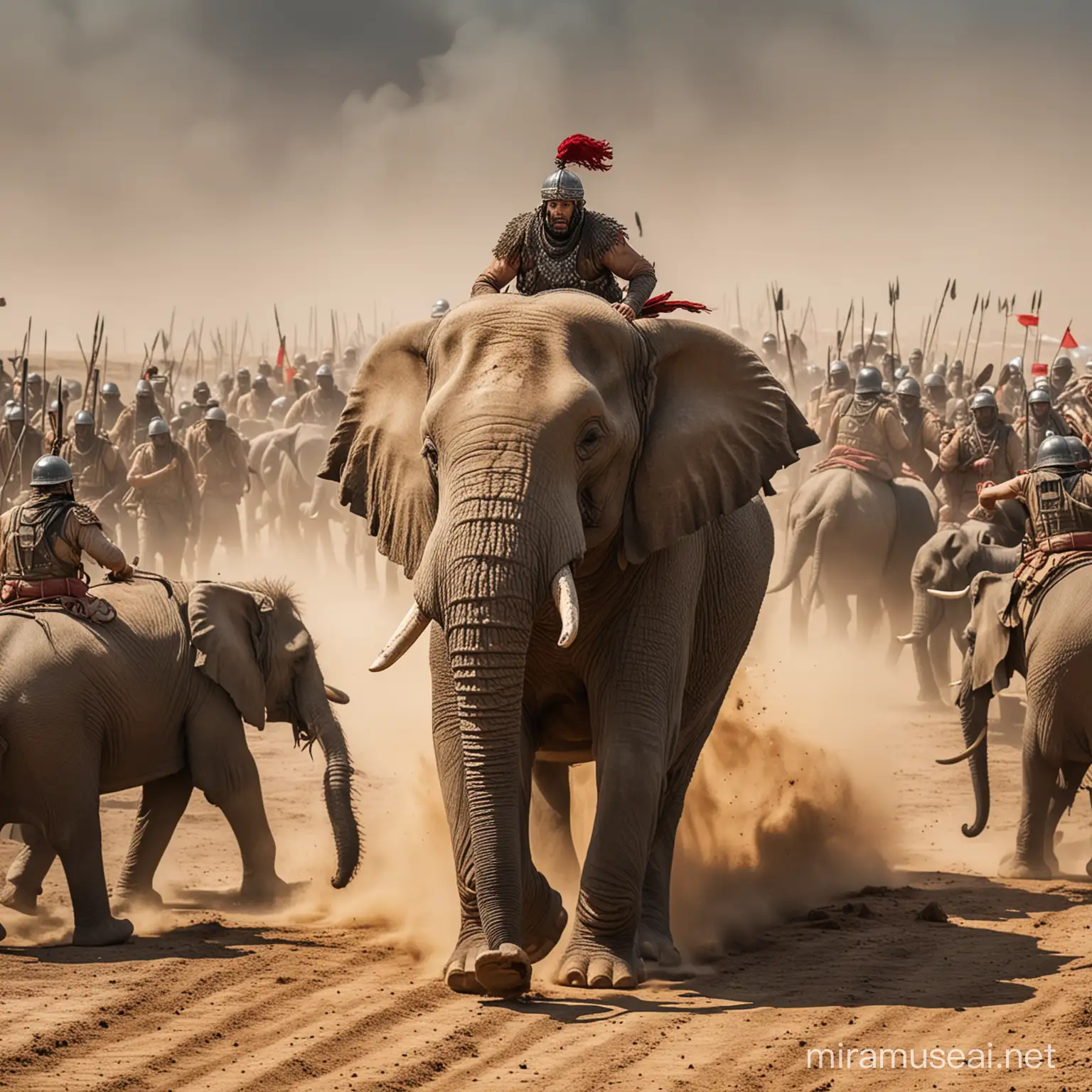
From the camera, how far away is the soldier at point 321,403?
29000 millimetres

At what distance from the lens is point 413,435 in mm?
8180

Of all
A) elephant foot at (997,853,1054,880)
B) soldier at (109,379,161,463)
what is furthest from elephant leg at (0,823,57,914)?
soldier at (109,379,161,463)

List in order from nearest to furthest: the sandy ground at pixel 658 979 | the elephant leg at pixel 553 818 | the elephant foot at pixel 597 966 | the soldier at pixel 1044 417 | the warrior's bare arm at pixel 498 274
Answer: the sandy ground at pixel 658 979, the elephant foot at pixel 597 966, the warrior's bare arm at pixel 498 274, the elephant leg at pixel 553 818, the soldier at pixel 1044 417

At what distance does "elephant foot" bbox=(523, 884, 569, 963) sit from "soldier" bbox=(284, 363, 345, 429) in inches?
831

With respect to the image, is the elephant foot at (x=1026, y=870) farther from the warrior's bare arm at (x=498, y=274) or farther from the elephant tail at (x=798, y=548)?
the elephant tail at (x=798, y=548)

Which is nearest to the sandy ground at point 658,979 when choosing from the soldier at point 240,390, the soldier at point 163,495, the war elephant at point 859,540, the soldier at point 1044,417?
the war elephant at point 859,540

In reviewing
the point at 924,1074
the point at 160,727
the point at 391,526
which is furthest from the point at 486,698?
the point at 160,727

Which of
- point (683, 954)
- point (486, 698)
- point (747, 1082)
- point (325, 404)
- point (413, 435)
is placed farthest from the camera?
point (325, 404)

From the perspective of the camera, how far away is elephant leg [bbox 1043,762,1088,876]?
11.0 metres

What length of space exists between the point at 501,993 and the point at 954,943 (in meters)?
2.56

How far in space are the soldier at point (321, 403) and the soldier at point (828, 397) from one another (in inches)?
280

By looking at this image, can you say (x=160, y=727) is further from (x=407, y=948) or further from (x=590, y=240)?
(x=590, y=240)

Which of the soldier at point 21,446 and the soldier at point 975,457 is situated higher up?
the soldier at point 21,446

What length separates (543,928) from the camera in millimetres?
7957
